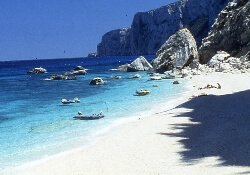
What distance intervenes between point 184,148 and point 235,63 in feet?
115

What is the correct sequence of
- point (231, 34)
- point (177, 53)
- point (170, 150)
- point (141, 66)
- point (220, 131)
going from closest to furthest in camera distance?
point (170, 150) < point (220, 131) < point (231, 34) < point (177, 53) < point (141, 66)

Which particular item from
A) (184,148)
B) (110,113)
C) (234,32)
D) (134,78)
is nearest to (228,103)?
(110,113)

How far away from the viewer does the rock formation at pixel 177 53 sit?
53.9 meters

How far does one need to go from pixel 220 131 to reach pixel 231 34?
4197 cm

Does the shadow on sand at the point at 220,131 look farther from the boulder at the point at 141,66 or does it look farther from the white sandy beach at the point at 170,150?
the boulder at the point at 141,66

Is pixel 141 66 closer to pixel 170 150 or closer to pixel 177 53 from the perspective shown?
pixel 177 53

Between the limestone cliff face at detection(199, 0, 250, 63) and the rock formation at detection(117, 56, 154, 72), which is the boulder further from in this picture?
the limestone cliff face at detection(199, 0, 250, 63)

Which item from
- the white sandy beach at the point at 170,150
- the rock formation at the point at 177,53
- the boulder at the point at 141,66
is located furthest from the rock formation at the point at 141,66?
the white sandy beach at the point at 170,150

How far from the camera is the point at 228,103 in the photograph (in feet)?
62.6

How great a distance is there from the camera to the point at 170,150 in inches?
450

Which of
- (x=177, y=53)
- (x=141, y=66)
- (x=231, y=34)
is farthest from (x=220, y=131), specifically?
(x=141, y=66)

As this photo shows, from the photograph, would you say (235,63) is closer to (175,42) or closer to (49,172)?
(175,42)

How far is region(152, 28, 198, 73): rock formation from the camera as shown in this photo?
53.9 meters

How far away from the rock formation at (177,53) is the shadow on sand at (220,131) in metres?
34.1
